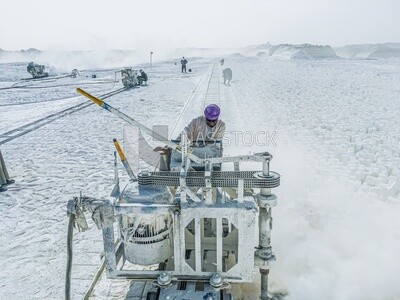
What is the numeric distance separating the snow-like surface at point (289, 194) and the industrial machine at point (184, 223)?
61 centimetres

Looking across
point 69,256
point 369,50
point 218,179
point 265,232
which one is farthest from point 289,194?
point 369,50

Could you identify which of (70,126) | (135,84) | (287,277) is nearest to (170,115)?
(70,126)

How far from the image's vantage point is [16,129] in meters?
14.0

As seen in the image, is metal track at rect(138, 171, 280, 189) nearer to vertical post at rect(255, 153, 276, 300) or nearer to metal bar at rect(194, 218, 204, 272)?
vertical post at rect(255, 153, 276, 300)

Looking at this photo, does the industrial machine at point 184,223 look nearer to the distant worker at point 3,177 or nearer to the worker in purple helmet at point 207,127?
the worker in purple helmet at point 207,127

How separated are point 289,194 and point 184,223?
12.4 ft

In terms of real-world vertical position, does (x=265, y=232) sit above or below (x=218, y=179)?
below

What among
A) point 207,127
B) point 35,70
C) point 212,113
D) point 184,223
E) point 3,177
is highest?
point 35,70

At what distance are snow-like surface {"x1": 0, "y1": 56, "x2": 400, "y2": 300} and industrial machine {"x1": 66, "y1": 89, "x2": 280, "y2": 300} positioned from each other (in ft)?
1.99

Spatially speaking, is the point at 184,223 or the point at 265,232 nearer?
the point at 184,223

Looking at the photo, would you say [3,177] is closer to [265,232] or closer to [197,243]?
[197,243]

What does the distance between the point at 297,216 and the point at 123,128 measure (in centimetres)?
874

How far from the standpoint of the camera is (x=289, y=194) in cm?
710

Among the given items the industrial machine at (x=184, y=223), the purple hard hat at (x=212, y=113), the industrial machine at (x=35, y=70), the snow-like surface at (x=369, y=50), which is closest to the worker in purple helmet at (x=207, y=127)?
the purple hard hat at (x=212, y=113)
